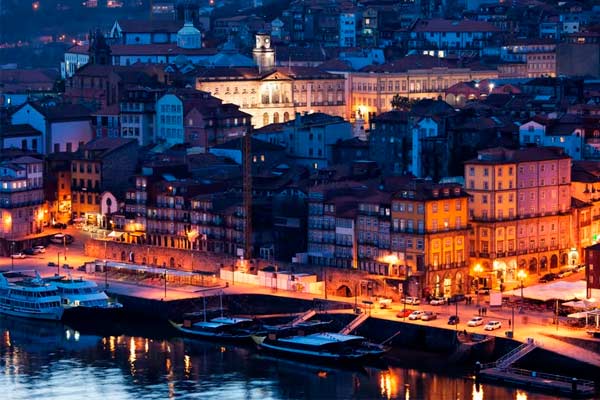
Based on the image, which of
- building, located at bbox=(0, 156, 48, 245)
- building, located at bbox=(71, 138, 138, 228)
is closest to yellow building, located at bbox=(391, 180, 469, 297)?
building, located at bbox=(0, 156, 48, 245)

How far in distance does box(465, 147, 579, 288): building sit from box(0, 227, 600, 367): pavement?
1.54 meters

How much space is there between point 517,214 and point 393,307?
18.8ft

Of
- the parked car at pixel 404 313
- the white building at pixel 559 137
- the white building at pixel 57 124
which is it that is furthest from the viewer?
the white building at pixel 57 124

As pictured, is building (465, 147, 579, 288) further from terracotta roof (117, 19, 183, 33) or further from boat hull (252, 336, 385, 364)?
terracotta roof (117, 19, 183, 33)

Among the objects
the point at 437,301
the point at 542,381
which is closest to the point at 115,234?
the point at 437,301

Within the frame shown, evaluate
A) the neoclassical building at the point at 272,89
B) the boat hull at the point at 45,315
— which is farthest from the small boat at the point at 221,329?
the neoclassical building at the point at 272,89

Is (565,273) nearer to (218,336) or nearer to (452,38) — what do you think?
(218,336)

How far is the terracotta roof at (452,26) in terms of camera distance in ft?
314

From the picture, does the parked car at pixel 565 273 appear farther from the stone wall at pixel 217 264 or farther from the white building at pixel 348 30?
the white building at pixel 348 30

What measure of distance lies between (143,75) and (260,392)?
38.9 m

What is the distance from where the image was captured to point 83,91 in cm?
8838

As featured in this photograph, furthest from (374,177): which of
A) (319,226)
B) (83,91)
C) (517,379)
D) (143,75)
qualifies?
(83,91)

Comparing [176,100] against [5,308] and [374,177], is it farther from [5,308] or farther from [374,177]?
[5,308]

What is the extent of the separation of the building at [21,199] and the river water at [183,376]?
1210 centimetres
